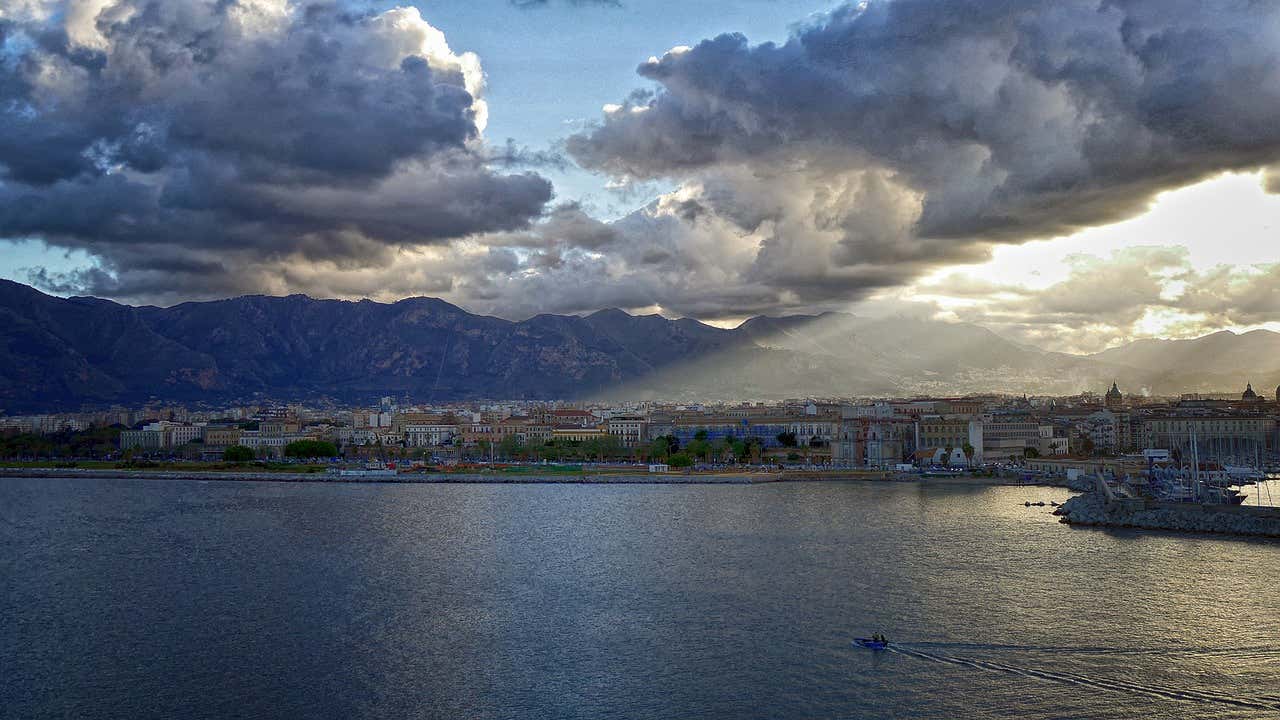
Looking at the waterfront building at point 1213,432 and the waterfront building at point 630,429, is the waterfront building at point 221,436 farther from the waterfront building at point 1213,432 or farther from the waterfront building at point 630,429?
the waterfront building at point 1213,432

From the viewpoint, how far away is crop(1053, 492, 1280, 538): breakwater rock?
30672 mm

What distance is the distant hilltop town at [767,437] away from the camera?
6831 cm

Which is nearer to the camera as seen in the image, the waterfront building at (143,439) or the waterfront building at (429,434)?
the waterfront building at (143,439)

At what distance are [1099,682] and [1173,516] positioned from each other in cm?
2027

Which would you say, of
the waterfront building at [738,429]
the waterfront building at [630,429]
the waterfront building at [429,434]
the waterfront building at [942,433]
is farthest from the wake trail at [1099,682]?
the waterfront building at [429,434]

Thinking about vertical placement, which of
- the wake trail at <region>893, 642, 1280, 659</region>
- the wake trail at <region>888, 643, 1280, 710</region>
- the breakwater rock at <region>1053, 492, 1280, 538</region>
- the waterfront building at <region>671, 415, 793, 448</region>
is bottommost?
the wake trail at <region>888, 643, 1280, 710</region>

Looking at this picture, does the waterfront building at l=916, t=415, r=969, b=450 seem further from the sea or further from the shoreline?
the sea

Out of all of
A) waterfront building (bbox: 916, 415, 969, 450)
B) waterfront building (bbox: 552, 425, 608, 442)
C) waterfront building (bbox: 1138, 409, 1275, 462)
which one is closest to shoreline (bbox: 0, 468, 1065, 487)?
waterfront building (bbox: 916, 415, 969, 450)

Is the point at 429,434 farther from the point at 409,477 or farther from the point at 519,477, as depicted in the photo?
the point at 519,477

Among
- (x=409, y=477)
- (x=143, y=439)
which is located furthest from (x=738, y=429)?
(x=143, y=439)

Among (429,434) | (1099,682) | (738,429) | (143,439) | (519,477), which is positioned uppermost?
(738,429)

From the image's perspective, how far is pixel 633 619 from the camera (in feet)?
64.3

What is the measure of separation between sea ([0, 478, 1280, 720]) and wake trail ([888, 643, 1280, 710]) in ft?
0.16

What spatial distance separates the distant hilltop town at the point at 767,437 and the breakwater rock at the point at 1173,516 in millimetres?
24420
